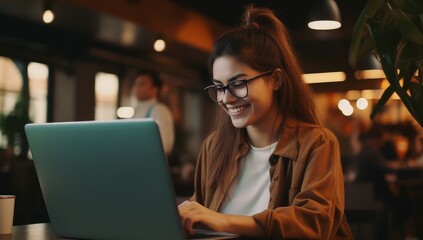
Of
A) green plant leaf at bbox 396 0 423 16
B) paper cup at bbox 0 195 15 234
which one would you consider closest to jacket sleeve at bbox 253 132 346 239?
green plant leaf at bbox 396 0 423 16

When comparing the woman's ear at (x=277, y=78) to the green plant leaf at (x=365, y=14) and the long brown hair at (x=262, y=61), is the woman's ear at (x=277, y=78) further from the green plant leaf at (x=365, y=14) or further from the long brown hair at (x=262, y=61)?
the green plant leaf at (x=365, y=14)

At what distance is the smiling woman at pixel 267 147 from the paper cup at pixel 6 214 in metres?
0.49

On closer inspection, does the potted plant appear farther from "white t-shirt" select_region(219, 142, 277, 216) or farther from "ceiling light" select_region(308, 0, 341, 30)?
"ceiling light" select_region(308, 0, 341, 30)

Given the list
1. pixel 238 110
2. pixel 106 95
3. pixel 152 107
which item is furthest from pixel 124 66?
pixel 238 110

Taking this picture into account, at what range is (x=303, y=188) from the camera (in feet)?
5.97

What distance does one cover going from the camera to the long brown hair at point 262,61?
1.98m

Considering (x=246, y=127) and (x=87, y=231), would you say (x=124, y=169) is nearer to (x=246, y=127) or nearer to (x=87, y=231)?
(x=87, y=231)

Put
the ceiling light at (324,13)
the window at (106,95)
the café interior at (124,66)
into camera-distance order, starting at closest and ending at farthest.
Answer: the ceiling light at (324,13) < the café interior at (124,66) < the window at (106,95)

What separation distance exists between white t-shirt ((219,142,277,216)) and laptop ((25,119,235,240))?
1.01 ft

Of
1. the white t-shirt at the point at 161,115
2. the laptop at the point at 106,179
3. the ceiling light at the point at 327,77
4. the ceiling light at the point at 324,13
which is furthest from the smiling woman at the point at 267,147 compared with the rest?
the ceiling light at the point at 327,77

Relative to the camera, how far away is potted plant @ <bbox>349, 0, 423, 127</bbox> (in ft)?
6.01

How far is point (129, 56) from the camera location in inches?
422

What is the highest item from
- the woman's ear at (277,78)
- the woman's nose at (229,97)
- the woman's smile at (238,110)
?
the woman's ear at (277,78)

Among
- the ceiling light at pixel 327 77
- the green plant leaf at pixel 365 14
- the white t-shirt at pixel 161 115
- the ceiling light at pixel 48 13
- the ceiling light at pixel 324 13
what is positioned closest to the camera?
the green plant leaf at pixel 365 14
